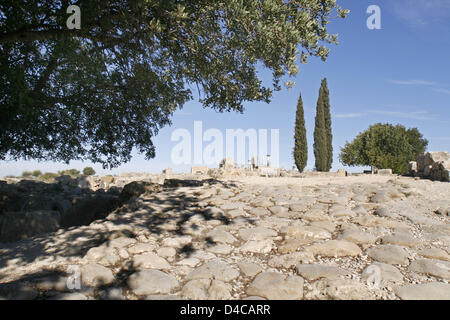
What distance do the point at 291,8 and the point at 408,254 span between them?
559 cm

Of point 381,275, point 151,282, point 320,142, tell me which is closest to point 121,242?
point 151,282

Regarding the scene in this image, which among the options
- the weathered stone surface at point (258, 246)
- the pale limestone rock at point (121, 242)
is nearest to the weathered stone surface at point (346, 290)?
the weathered stone surface at point (258, 246)

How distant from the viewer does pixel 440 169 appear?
11.3 meters

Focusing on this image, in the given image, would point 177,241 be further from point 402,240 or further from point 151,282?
point 402,240

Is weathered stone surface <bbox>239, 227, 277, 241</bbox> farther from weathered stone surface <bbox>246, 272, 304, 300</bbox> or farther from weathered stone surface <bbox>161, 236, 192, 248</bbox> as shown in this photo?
weathered stone surface <bbox>246, 272, 304, 300</bbox>

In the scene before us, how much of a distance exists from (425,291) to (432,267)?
743 mm

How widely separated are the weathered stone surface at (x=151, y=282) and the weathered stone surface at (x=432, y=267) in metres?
3.27

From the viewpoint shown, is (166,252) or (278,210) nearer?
(166,252)

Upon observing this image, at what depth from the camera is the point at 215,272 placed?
12.8 ft

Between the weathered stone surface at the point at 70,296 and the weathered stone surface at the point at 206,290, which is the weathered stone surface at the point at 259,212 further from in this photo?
the weathered stone surface at the point at 70,296
